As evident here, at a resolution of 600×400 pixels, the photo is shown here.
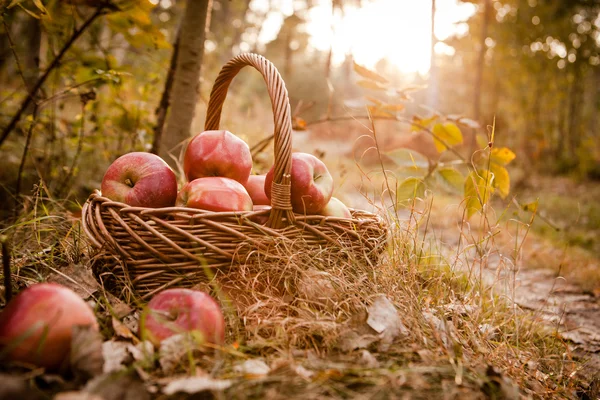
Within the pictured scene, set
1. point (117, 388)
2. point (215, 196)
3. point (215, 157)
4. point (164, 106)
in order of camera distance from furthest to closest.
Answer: point (164, 106) < point (215, 157) < point (215, 196) < point (117, 388)

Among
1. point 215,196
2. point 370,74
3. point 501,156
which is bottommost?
point 215,196

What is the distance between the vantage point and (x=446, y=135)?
221 centimetres

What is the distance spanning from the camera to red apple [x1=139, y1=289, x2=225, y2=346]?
1.04 m

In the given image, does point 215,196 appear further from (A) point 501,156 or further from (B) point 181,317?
(A) point 501,156

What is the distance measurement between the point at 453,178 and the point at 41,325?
181 cm

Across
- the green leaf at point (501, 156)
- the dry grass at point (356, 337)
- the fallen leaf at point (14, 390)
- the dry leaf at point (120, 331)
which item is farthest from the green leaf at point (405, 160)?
the fallen leaf at point (14, 390)

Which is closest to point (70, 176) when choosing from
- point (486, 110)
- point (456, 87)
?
point (486, 110)

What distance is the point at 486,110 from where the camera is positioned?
37.2 ft

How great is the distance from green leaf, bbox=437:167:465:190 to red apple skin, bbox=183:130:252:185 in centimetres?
105

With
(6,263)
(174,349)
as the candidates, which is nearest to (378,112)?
(174,349)

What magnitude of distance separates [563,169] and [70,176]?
9.77m

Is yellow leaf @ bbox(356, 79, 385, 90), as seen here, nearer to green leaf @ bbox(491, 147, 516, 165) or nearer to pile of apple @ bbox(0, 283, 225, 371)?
green leaf @ bbox(491, 147, 516, 165)

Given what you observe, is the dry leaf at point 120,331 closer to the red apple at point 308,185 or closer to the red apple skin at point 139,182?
the red apple skin at point 139,182

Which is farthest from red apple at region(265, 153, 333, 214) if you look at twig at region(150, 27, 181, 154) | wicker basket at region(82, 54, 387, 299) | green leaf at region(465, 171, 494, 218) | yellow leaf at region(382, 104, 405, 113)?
twig at region(150, 27, 181, 154)
